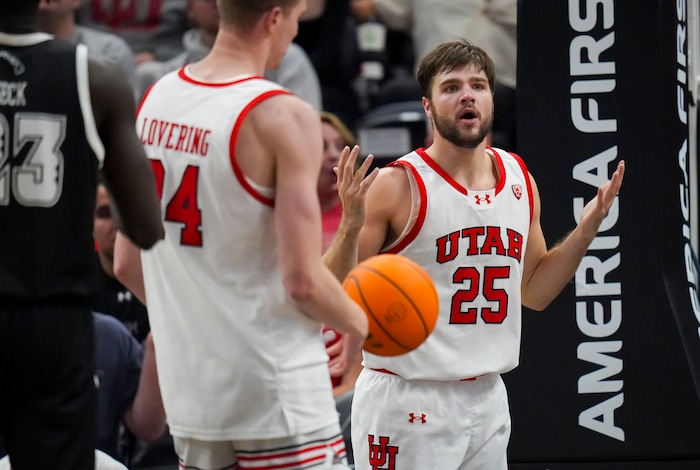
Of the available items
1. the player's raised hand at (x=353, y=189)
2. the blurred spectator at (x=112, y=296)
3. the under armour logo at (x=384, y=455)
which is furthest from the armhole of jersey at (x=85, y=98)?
the blurred spectator at (x=112, y=296)

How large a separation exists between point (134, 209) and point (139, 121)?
0.43 metres

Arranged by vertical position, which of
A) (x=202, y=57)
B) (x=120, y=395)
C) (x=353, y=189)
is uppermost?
(x=202, y=57)

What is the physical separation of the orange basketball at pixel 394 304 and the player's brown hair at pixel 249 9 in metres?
0.80

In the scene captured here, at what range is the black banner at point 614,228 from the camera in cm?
539

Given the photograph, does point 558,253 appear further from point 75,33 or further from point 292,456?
point 75,33

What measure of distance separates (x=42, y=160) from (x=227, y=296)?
635mm

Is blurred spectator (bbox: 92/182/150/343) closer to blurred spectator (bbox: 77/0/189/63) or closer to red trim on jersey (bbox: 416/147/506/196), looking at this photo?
red trim on jersey (bbox: 416/147/506/196)

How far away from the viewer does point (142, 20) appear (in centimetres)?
1053

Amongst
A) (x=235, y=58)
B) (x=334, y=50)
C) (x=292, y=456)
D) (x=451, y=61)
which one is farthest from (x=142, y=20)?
(x=292, y=456)

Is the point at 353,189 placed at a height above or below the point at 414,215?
above

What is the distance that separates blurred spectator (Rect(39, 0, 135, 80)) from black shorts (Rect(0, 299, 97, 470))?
18.8ft

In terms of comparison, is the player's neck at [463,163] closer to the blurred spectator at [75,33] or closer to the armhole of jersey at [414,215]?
the armhole of jersey at [414,215]

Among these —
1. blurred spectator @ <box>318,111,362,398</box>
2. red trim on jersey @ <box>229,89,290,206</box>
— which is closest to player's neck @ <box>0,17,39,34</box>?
red trim on jersey @ <box>229,89,290,206</box>

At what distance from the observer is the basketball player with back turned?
3.22m
